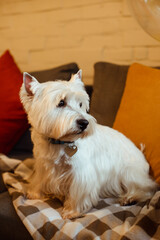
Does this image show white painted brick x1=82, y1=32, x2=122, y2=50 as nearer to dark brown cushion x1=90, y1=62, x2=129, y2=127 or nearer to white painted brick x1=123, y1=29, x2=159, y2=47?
white painted brick x1=123, y1=29, x2=159, y2=47

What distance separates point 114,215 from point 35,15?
2086 mm

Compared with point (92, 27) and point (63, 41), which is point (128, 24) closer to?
point (92, 27)

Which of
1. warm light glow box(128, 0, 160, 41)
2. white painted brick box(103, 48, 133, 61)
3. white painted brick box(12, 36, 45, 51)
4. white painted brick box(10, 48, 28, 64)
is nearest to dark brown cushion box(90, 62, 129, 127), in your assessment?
white painted brick box(103, 48, 133, 61)

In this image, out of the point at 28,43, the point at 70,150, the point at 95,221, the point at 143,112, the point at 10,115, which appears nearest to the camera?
the point at 95,221

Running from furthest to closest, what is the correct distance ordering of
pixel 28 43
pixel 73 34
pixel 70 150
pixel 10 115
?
1. pixel 28 43
2. pixel 73 34
3. pixel 10 115
4. pixel 70 150

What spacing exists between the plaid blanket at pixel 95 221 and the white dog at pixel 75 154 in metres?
0.08

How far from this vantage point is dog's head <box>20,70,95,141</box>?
1334 millimetres

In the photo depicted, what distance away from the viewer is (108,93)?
2045mm

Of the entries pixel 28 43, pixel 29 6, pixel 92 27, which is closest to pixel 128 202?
pixel 92 27

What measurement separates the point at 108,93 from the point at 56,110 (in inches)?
29.8

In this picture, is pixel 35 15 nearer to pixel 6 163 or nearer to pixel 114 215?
pixel 6 163

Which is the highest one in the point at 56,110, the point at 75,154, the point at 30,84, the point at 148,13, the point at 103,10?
the point at 103,10

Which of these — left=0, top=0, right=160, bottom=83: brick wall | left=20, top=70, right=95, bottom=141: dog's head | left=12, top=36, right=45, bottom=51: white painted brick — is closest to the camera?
left=20, top=70, right=95, bottom=141: dog's head

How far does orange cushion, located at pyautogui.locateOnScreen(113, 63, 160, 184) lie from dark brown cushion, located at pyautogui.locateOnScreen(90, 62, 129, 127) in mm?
105
